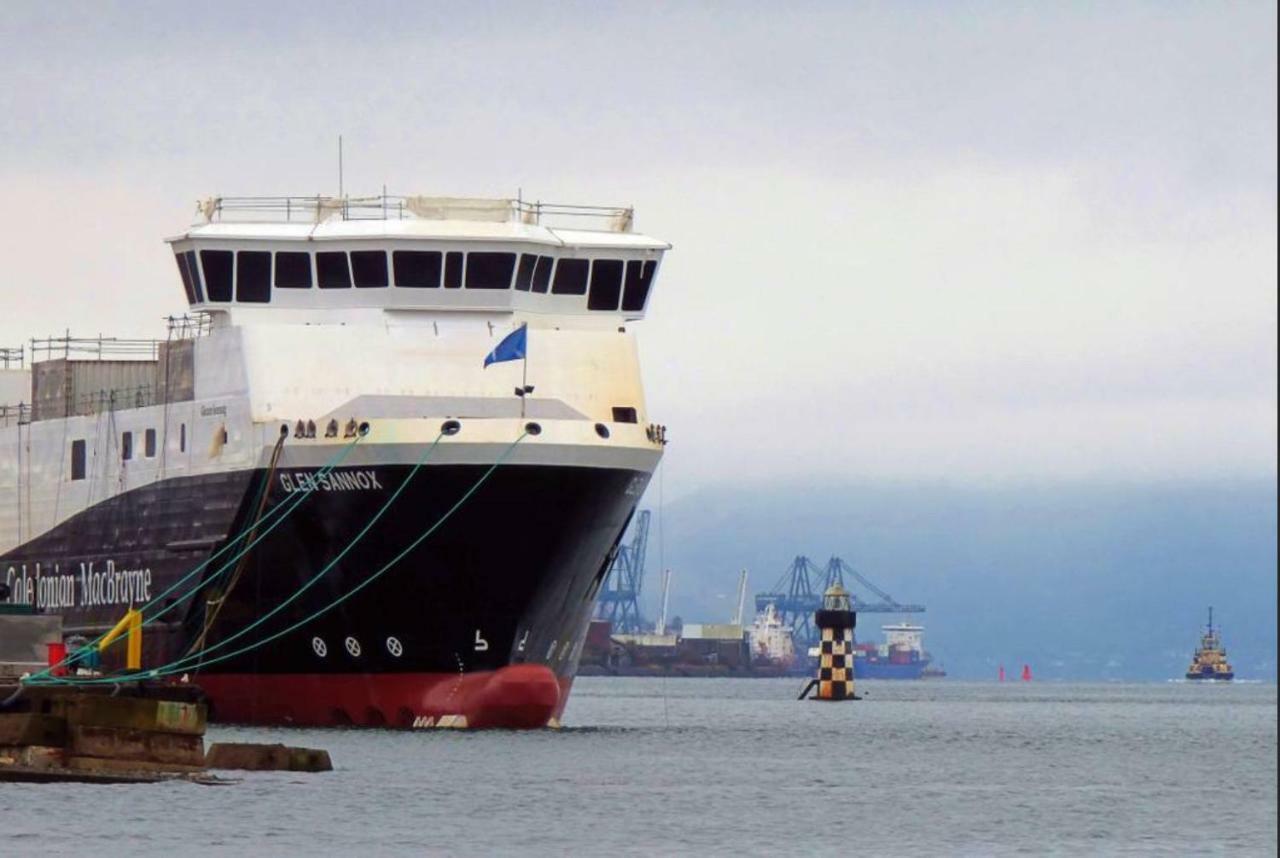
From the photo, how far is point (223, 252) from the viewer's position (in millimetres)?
62625

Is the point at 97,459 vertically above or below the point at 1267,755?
above

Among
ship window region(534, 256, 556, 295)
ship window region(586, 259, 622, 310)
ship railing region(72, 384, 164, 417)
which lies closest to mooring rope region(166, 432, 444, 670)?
ship window region(534, 256, 556, 295)

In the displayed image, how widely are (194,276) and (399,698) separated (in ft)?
35.1

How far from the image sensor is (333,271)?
204 ft

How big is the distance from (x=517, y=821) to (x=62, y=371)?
1115 inches

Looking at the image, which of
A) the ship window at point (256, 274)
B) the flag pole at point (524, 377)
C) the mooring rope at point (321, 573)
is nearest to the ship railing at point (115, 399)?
the ship window at point (256, 274)

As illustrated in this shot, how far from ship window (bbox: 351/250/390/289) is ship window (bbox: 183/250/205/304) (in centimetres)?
362

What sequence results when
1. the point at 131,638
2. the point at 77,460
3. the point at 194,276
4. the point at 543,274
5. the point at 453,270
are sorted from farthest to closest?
1. the point at 77,460
2. the point at 194,276
3. the point at 543,274
4. the point at 453,270
5. the point at 131,638

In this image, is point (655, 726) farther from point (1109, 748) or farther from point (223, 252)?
point (223, 252)

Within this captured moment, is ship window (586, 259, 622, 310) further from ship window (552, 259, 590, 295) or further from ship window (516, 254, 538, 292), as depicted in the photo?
ship window (516, 254, 538, 292)

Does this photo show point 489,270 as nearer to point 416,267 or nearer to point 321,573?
point 416,267

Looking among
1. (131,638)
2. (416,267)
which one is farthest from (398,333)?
(131,638)

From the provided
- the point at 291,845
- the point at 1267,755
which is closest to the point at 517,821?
the point at 291,845

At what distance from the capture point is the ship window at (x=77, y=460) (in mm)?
68500
